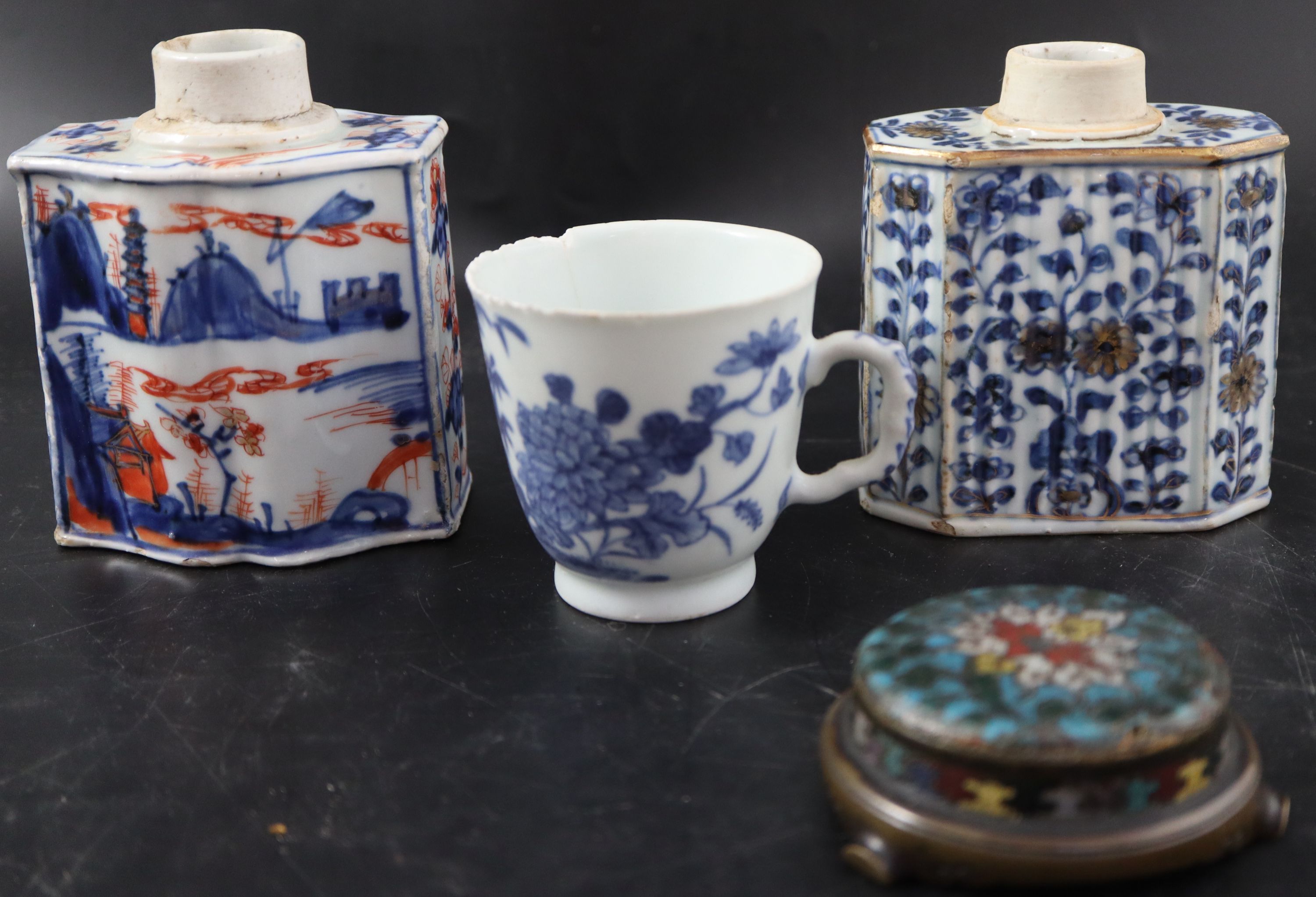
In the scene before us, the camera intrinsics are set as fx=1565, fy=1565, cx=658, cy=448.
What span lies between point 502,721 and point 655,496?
179 mm

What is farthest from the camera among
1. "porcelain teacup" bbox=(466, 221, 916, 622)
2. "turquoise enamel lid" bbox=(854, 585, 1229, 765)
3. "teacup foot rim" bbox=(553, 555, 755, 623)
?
"teacup foot rim" bbox=(553, 555, 755, 623)

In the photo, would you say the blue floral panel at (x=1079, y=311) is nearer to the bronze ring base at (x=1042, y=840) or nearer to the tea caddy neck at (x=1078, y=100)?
the tea caddy neck at (x=1078, y=100)

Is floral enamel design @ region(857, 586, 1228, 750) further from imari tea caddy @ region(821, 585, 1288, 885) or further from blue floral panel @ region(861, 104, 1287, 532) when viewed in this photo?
blue floral panel @ region(861, 104, 1287, 532)

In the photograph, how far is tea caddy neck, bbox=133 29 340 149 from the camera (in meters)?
1.15

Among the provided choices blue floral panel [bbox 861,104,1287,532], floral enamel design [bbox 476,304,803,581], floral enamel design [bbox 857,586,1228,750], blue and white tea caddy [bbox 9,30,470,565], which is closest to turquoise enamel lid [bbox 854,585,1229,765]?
floral enamel design [bbox 857,586,1228,750]

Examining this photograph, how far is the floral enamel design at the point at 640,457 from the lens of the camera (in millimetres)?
1027

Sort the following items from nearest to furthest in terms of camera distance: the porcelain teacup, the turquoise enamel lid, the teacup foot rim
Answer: the turquoise enamel lid → the porcelain teacup → the teacup foot rim

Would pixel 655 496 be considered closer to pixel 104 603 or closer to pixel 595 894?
pixel 595 894

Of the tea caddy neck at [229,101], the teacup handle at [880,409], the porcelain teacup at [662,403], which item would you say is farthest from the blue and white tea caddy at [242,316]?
the teacup handle at [880,409]

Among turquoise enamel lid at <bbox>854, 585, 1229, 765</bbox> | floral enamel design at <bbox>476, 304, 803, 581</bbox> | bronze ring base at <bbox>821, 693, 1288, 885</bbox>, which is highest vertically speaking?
floral enamel design at <bbox>476, 304, 803, 581</bbox>

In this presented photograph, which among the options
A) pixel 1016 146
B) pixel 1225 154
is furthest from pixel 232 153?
pixel 1225 154

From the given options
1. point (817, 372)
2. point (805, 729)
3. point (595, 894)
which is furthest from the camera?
point (817, 372)

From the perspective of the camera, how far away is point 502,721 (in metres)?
1.01

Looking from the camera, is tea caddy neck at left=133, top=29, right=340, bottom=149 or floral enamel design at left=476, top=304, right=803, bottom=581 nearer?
floral enamel design at left=476, top=304, right=803, bottom=581
